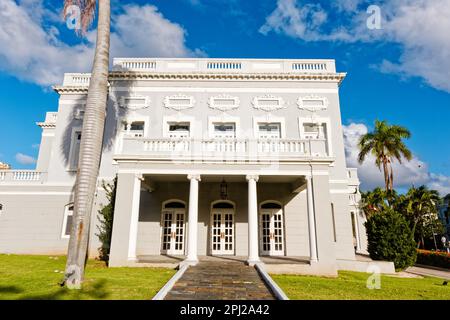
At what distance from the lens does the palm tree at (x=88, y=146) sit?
795 centimetres

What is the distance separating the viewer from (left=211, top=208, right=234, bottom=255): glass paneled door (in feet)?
46.9

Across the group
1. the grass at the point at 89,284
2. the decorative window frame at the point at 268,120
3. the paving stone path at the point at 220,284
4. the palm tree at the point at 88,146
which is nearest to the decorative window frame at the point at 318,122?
the decorative window frame at the point at 268,120

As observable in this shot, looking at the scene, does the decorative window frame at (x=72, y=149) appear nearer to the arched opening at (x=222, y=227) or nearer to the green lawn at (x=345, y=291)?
the arched opening at (x=222, y=227)

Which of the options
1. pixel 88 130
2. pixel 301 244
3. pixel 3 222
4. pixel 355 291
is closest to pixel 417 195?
pixel 301 244

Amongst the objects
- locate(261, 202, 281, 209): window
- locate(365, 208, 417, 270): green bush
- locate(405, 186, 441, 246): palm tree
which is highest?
locate(405, 186, 441, 246): palm tree

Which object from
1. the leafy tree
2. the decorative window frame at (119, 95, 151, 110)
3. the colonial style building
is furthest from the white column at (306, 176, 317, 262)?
the decorative window frame at (119, 95, 151, 110)

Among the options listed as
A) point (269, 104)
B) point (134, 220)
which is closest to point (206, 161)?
point (134, 220)

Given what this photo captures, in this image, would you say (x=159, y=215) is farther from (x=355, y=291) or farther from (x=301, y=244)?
(x=355, y=291)

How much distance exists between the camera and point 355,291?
8289 mm

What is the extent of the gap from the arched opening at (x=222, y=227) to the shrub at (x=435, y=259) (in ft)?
56.5

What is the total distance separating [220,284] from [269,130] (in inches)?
398

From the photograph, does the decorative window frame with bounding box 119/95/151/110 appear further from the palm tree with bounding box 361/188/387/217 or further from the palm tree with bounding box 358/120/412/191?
the palm tree with bounding box 361/188/387/217

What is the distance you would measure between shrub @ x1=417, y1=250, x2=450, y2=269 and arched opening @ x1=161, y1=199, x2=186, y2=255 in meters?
19.5
